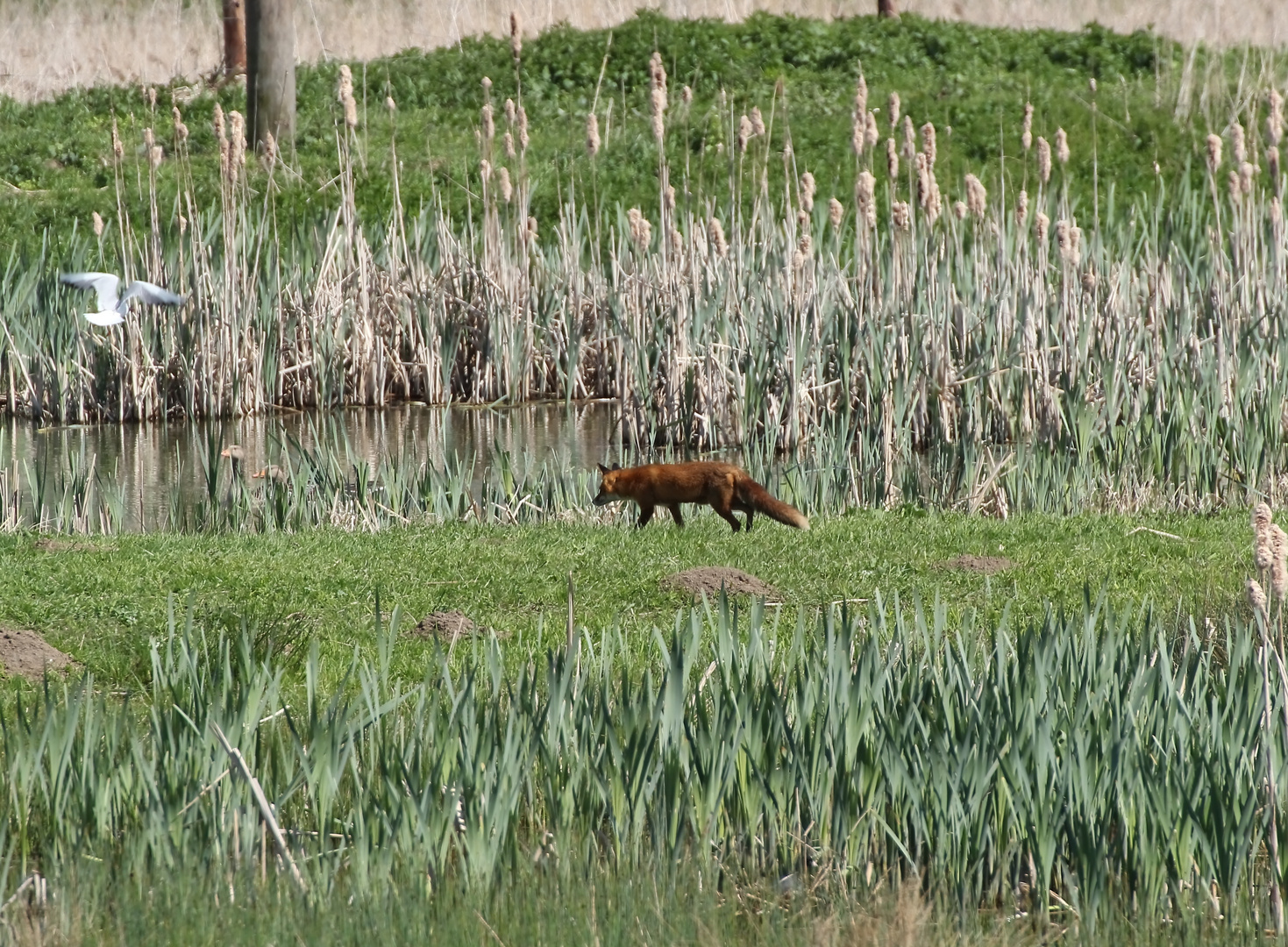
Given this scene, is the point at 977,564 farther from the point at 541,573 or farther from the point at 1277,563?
the point at 1277,563

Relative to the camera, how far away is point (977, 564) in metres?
6.97

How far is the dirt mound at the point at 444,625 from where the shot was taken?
5.91m

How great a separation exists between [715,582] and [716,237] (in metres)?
4.40

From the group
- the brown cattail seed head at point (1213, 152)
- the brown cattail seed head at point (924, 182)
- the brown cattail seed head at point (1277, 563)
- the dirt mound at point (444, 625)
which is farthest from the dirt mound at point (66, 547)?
the brown cattail seed head at point (1213, 152)

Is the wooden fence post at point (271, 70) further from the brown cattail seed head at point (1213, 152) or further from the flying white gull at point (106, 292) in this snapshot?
the brown cattail seed head at point (1213, 152)

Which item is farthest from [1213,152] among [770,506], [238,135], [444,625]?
[238,135]

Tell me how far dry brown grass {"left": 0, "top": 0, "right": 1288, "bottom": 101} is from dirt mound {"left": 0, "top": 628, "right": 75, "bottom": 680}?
74.9ft

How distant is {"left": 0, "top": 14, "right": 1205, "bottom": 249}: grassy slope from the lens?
19.1 meters

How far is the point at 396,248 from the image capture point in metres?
12.9

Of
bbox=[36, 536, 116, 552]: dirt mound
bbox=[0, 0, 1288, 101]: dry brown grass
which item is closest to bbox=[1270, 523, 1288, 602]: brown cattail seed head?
bbox=[36, 536, 116, 552]: dirt mound

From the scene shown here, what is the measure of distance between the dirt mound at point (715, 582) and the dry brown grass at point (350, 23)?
863 inches

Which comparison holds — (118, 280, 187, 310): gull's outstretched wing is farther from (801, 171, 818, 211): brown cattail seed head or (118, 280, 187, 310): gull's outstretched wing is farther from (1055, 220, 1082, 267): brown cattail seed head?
(1055, 220, 1082, 267): brown cattail seed head

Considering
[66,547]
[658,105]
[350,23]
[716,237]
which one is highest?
[350,23]

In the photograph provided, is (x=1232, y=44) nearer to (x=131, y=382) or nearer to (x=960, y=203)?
(x=960, y=203)
